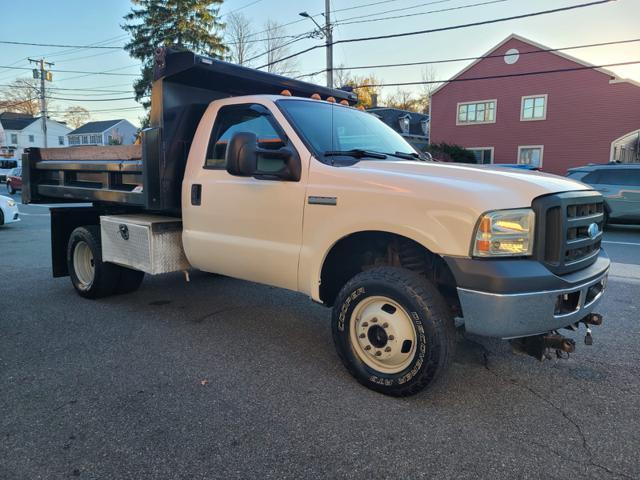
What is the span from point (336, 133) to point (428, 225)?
1.44 m

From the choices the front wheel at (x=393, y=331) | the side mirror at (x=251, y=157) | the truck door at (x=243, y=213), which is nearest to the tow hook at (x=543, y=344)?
the front wheel at (x=393, y=331)

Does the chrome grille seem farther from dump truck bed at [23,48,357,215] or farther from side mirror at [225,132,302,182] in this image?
dump truck bed at [23,48,357,215]

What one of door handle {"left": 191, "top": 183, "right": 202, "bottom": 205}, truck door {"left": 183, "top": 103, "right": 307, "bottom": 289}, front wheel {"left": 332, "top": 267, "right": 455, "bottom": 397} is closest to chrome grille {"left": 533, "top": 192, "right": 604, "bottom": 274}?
front wheel {"left": 332, "top": 267, "right": 455, "bottom": 397}

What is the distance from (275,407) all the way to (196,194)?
2.19m

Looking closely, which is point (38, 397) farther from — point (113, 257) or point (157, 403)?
point (113, 257)

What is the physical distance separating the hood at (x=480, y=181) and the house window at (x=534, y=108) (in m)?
28.4

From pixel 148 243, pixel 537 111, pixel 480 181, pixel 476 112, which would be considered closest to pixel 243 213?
pixel 148 243

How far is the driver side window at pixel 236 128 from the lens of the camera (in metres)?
4.13

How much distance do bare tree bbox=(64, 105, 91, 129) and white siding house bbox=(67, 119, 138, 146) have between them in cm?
78

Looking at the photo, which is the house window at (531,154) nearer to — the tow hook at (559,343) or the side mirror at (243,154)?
the tow hook at (559,343)

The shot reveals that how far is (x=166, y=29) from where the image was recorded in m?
38.8

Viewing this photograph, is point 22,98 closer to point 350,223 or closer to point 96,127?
point 96,127

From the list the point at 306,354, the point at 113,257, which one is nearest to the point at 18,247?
the point at 113,257

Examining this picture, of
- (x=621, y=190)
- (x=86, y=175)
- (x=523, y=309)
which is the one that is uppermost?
(x=86, y=175)
